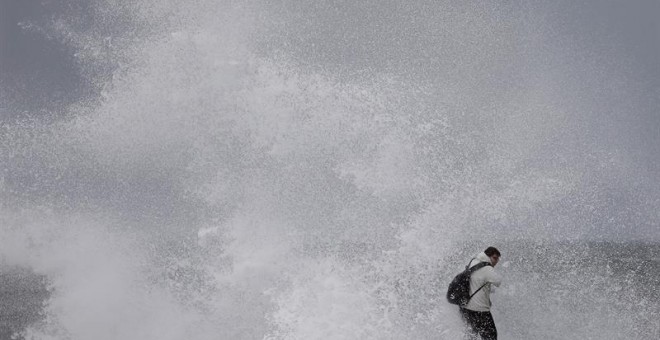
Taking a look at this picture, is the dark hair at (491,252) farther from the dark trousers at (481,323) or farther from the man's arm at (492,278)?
the dark trousers at (481,323)

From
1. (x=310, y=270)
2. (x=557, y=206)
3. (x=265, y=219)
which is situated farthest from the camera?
(x=557, y=206)

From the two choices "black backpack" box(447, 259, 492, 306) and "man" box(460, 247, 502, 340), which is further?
"black backpack" box(447, 259, 492, 306)

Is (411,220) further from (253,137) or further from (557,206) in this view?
(557,206)

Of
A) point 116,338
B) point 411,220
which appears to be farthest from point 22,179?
point 411,220

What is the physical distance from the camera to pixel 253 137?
13.8 metres

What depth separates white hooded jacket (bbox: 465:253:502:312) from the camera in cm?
803

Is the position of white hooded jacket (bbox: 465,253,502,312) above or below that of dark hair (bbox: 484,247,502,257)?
below

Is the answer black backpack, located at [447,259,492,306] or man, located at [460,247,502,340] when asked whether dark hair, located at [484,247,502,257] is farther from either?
black backpack, located at [447,259,492,306]

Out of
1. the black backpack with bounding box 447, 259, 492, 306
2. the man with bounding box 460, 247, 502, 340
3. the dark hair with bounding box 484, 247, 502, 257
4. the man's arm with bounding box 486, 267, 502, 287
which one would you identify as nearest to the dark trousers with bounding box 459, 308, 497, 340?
the man with bounding box 460, 247, 502, 340

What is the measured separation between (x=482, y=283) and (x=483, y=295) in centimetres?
21

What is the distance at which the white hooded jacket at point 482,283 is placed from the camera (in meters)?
8.03

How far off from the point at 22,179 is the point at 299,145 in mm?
8464

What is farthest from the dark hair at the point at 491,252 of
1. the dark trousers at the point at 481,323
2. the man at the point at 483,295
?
the dark trousers at the point at 481,323

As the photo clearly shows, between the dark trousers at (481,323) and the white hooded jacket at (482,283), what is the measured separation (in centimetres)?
10
